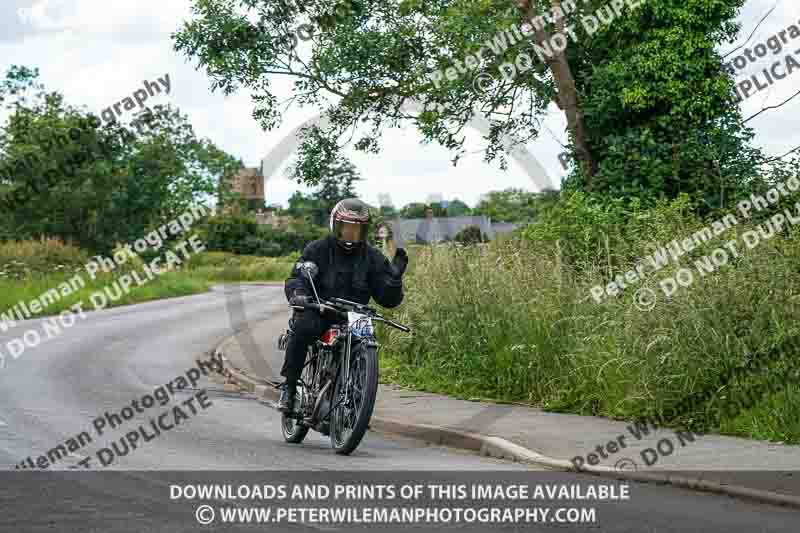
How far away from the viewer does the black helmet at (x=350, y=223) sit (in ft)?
35.4

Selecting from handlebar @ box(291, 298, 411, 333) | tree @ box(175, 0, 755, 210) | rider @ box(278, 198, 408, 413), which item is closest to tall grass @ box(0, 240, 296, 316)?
tree @ box(175, 0, 755, 210)

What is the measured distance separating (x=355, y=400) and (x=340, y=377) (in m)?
0.41

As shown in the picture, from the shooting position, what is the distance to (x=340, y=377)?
34.7 feet

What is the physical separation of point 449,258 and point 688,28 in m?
7.03

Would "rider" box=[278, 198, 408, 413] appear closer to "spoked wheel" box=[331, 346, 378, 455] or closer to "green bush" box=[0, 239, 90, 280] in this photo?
"spoked wheel" box=[331, 346, 378, 455]

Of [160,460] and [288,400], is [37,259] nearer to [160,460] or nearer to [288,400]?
[288,400]

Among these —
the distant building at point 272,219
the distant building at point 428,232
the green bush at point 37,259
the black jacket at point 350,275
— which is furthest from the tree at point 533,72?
the distant building at point 272,219

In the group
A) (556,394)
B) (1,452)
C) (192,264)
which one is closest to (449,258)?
(556,394)

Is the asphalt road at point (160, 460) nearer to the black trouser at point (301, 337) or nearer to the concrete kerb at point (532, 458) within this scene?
the concrete kerb at point (532, 458)

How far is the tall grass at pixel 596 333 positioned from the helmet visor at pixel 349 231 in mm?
2968

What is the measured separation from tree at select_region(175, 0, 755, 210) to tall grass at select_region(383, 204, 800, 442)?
15.6 feet

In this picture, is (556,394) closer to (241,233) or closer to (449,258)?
(449,258)

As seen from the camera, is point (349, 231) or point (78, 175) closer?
point (349, 231)

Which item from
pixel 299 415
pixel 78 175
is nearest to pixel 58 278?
pixel 78 175
